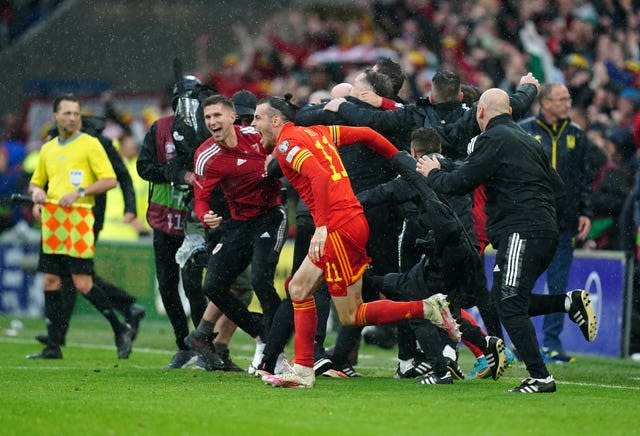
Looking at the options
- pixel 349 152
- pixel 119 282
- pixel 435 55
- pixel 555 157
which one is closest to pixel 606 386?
pixel 349 152

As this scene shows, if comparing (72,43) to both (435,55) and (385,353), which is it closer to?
(435,55)

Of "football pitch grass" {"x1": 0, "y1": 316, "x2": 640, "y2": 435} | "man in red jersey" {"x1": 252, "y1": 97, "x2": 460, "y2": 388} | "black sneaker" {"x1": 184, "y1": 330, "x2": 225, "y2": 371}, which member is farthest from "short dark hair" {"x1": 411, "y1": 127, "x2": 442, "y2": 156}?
"black sneaker" {"x1": 184, "y1": 330, "x2": 225, "y2": 371}

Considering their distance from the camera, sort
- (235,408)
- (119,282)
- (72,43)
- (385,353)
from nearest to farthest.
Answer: (235,408), (385,353), (119,282), (72,43)

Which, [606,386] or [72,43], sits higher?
[72,43]

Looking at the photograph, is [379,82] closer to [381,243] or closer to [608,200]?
[381,243]

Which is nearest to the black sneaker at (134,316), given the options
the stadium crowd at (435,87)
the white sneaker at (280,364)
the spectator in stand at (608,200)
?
the stadium crowd at (435,87)

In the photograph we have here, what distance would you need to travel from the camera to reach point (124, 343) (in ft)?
45.6

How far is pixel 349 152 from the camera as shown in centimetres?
1138

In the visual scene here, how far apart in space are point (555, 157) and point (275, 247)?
148 inches

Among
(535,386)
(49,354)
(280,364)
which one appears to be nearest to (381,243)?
(280,364)

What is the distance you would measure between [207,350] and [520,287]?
3.23 metres

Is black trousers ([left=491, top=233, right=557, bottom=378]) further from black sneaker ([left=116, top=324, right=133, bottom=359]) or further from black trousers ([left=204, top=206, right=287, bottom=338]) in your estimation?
black sneaker ([left=116, top=324, right=133, bottom=359])

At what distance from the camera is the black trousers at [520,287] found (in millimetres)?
9797

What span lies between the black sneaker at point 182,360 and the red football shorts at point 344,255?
290 cm
